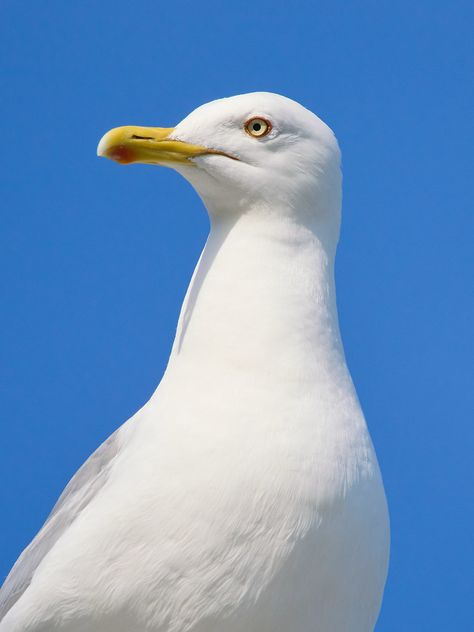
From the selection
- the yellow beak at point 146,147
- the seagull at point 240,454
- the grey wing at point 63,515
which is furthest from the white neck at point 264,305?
the grey wing at point 63,515

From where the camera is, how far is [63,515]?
263 cm

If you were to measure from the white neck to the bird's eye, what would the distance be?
0.21 metres

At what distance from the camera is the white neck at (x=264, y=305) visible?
2.43 meters

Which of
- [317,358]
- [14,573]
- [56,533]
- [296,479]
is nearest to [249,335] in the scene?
[317,358]

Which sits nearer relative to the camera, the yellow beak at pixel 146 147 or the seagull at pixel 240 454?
the seagull at pixel 240 454

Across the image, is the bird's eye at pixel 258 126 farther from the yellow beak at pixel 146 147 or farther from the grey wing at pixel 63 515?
the grey wing at pixel 63 515

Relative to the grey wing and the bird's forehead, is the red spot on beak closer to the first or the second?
the bird's forehead

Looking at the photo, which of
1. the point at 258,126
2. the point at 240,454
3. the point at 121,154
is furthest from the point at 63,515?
the point at 258,126

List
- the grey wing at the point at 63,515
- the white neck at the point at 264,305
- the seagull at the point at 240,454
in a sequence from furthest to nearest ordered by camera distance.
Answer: the grey wing at the point at 63,515, the white neck at the point at 264,305, the seagull at the point at 240,454

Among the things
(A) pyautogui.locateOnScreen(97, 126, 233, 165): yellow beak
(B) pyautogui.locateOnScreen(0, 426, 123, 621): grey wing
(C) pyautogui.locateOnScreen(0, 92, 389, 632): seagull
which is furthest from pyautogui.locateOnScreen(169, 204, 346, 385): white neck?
(B) pyautogui.locateOnScreen(0, 426, 123, 621): grey wing

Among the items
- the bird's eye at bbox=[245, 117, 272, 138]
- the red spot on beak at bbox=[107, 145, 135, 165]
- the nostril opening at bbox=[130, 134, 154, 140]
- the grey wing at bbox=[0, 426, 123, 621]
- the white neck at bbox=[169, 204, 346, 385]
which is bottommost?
the grey wing at bbox=[0, 426, 123, 621]

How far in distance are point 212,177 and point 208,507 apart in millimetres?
884

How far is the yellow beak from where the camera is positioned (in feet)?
8.42

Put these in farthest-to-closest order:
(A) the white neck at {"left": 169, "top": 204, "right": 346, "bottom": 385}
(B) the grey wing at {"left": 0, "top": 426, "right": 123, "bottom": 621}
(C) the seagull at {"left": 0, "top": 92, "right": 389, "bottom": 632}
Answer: (B) the grey wing at {"left": 0, "top": 426, "right": 123, "bottom": 621} < (A) the white neck at {"left": 169, "top": 204, "right": 346, "bottom": 385} < (C) the seagull at {"left": 0, "top": 92, "right": 389, "bottom": 632}
